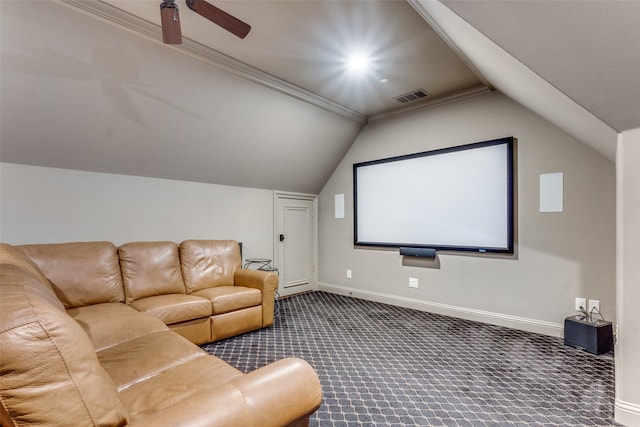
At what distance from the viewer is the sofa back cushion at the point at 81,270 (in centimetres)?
259

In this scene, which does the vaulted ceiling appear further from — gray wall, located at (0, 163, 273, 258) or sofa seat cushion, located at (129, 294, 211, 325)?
sofa seat cushion, located at (129, 294, 211, 325)

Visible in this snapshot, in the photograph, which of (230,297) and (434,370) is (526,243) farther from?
(230,297)

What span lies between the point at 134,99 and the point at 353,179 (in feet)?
10.4

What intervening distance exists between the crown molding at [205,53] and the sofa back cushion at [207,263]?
6.59 ft

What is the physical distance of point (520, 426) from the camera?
1791 millimetres

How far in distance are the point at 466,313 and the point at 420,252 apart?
91 centimetres

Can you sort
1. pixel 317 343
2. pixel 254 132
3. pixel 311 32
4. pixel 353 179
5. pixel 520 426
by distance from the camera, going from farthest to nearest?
pixel 353 179 < pixel 254 132 < pixel 317 343 < pixel 311 32 < pixel 520 426

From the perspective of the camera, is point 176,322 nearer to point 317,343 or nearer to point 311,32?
point 317,343

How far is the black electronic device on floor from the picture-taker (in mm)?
2703

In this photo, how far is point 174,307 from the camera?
273cm

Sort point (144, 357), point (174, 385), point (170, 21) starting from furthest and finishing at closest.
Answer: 1. point (170, 21)
2. point (144, 357)
3. point (174, 385)

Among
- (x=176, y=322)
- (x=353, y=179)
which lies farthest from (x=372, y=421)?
(x=353, y=179)

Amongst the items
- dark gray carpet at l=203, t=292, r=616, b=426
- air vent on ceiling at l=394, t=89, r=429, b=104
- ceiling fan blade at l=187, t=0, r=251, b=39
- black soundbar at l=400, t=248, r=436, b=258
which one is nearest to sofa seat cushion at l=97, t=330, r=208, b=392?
dark gray carpet at l=203, t=292, r=616, b=426

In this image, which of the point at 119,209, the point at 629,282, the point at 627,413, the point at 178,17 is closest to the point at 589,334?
the point at 627,413
